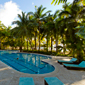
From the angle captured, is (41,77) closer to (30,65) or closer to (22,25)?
(30,65)

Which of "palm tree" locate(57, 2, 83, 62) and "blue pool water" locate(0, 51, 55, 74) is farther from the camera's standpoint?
"palm tree" locate(57, 2, 83, 62)

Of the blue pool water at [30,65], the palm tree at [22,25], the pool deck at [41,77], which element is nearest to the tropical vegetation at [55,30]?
the palm tree at [22,25]

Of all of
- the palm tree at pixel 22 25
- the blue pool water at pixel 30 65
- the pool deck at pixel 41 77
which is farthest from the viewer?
the palm tree at pixel 22 25

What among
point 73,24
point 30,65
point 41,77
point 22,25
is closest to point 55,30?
point 73,24

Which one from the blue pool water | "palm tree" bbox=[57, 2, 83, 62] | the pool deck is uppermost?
"palm tree" bbox=[57, 2, 83, 62]

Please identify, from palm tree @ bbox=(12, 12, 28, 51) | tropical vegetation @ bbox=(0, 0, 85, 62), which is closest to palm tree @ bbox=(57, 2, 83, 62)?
tropical vegetation @ bbox=(0, 0, 85, 62)

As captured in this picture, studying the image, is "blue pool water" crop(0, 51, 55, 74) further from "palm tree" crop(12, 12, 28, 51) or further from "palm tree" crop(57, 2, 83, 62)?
"palm tree" crop(12, 12, 28, 51)

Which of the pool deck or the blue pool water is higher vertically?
the pool deck

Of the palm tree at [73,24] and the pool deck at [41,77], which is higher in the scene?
the palm tree at [73,24]

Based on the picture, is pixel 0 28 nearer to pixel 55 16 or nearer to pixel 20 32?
pixel 20 32

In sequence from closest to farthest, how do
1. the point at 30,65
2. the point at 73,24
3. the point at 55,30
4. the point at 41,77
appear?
the point at 41,77
the point at 30,65
the point at 73,24
the point at 55,30

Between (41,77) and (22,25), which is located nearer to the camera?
(41,77)

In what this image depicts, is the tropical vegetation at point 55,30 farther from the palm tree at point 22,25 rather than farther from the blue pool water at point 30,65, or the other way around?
the blue pool water at point 30,65

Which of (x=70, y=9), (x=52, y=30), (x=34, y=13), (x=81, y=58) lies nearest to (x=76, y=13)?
(x=70, y=9)
